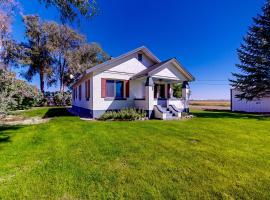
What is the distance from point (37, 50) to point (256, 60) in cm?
3036

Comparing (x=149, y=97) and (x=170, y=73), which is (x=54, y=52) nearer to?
(x=170, y=73)

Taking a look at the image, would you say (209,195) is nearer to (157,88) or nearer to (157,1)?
(157,88)

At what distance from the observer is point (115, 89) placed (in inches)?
487

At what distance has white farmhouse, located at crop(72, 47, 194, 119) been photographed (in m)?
11.5

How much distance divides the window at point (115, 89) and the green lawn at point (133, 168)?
6655 mm

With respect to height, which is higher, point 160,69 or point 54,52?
point 54,52

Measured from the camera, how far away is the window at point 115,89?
12.1 meters

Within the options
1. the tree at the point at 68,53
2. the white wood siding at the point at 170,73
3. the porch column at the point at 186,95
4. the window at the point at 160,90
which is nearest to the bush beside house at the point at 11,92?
the white wood siding at the point at 170,73

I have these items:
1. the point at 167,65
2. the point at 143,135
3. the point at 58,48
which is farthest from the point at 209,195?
the point at 58,48

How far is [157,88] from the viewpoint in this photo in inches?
594

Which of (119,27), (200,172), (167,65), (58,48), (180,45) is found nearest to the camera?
(200,172)

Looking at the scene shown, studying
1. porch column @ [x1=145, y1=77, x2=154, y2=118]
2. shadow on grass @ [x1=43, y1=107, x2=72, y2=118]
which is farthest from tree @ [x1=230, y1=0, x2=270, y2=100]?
shadow on grass @ [x1=43, y1=107, x2=72, y2=118]

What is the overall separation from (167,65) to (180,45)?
12.4 m

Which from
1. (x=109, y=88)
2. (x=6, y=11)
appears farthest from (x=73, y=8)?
(x=109, y=88)
